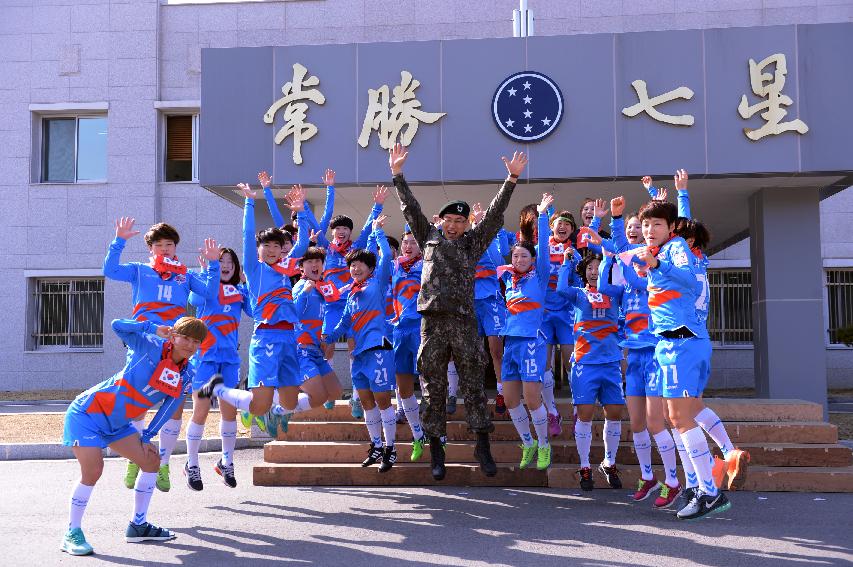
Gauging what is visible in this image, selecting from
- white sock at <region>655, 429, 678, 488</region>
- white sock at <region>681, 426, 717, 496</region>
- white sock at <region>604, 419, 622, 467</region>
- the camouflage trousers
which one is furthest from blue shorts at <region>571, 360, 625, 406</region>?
white sock at <region>681, 426, 717, 496</region>

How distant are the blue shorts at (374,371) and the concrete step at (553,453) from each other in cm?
76

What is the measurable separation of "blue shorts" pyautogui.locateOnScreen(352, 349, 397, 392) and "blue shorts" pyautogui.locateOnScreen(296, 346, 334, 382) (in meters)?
0.41

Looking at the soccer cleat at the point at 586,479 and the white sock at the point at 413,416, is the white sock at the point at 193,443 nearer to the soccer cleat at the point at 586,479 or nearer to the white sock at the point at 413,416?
the white sock at the point at 413,416

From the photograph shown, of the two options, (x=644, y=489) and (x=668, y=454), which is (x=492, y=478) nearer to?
(x=644, y=489)

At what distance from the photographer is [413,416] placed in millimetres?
7926

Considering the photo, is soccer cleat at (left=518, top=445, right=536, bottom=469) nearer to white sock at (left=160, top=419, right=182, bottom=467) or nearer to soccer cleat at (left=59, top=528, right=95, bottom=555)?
white sock at (left=160, top=419, right=182, bottom=467)

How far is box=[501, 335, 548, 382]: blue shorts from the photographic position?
289 inches

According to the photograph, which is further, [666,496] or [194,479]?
[194,479]

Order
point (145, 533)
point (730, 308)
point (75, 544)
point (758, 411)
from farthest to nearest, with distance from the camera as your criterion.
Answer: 1. point (730, 308)
2. point (758, 411)
3. point (145, 533)
4. point (75, 544)

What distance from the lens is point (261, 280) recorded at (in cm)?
751

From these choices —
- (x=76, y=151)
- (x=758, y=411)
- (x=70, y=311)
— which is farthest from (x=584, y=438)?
(x=76, y=151)

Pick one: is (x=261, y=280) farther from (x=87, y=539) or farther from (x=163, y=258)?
(x=87, y=539)

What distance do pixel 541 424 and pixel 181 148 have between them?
15.6m

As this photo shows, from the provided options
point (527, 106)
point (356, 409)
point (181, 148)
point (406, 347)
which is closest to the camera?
point (406, 347)
